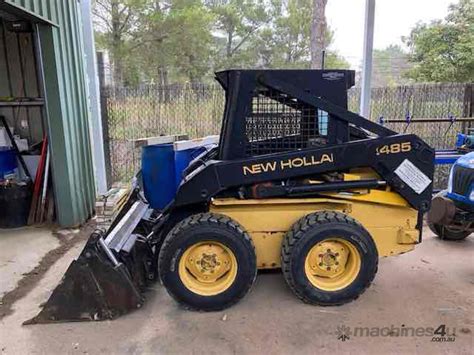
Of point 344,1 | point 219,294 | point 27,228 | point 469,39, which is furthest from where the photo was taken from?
point 344,1

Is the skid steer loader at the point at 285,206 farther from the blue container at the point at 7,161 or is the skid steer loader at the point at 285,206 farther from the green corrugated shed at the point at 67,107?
the blue container at the point at 7,161

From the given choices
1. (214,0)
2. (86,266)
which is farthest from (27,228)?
(214,0)

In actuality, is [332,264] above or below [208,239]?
below

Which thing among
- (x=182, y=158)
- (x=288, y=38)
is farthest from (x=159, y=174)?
(x=288, y=38)

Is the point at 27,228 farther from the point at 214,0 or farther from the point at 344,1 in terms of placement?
the point at 214,0

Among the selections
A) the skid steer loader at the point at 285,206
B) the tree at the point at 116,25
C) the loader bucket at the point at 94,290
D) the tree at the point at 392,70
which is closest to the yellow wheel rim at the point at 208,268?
the skid steer loader at the point at 285,206

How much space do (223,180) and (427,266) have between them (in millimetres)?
1978

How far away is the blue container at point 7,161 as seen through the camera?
4633 millimetres

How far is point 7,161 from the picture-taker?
15.4 feet

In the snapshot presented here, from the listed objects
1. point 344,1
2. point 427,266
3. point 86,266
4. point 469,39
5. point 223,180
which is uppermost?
point 344,1

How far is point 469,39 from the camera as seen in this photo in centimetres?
963

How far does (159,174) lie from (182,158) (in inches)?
10.6

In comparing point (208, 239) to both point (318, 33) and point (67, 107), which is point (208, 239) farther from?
point (318, 33)

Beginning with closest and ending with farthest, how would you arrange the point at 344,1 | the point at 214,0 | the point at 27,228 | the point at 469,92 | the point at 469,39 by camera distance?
1. the point at 27,228
2. the point at 469,92
3. the point at 469,39
4. the point at 344,1
5. the point at 214,0
